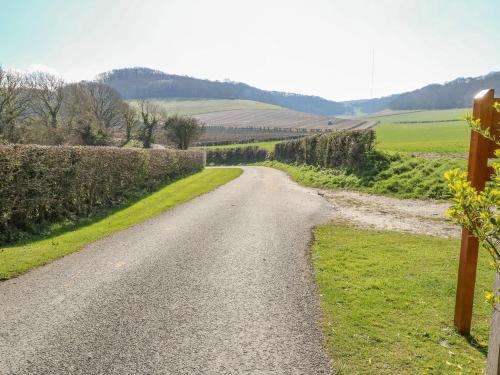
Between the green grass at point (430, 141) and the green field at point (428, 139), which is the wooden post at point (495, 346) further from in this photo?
the green grass at point (430, 141)

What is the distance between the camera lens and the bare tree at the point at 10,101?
31969 mm

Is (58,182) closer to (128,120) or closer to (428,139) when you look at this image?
(128,120)

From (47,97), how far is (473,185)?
55534mm

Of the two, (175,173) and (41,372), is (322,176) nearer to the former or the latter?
(175,173)

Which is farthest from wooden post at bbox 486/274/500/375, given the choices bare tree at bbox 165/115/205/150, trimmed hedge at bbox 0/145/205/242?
bare tree at bbox 165/115/205/150

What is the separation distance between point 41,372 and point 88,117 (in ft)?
150

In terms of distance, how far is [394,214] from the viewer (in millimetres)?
14922

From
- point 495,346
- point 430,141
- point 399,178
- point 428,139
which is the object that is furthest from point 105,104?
point 495,346

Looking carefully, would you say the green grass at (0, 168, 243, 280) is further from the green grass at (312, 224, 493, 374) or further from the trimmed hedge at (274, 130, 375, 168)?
the trimmed hedge at (274, 130, 375, 168)

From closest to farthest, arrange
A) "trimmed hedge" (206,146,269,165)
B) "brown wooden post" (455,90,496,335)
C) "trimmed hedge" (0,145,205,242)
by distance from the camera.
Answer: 1. "brown wooden post" (455,90,496,335)
2. "trimmed hedge" (0,145,205,242)
3. "trimmed hedge" (206,146,269,165)

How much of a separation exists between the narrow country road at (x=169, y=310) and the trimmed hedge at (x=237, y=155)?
53918 millimetres

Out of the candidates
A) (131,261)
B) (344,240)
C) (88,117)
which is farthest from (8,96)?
(344,240)

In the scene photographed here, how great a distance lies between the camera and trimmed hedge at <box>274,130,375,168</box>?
24691 mm

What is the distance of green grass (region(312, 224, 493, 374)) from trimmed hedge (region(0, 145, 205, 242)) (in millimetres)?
9710
